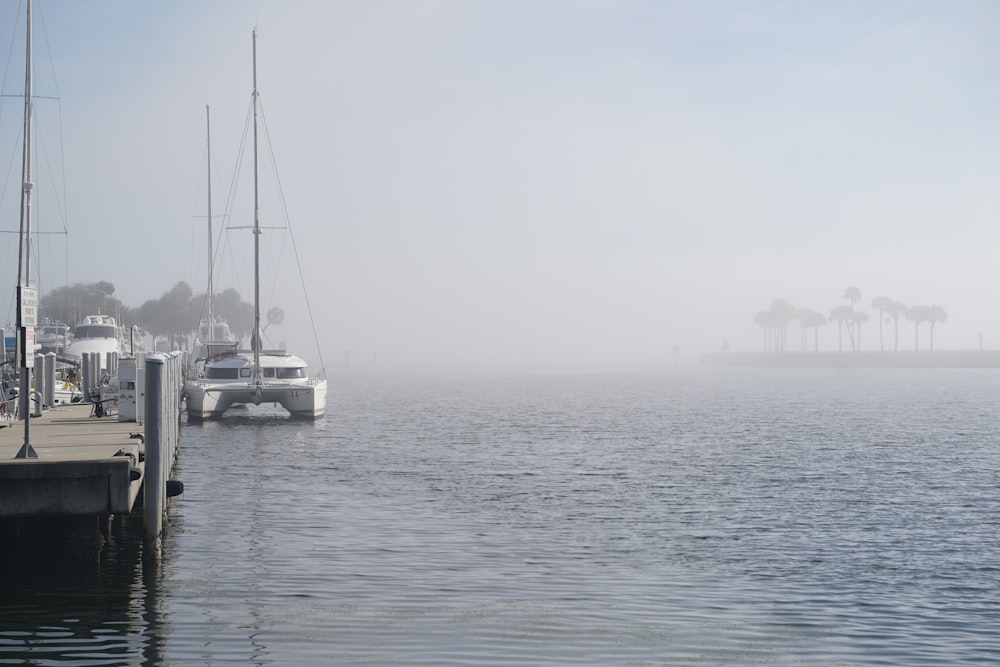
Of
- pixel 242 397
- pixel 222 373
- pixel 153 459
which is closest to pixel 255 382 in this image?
pixel 242 397

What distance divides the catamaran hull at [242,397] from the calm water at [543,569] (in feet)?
48.5

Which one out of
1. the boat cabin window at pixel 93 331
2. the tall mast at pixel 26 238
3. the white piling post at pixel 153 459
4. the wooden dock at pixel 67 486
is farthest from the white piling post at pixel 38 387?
the boat cabin window at pixel 93 331

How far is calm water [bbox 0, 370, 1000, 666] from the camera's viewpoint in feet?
41.1

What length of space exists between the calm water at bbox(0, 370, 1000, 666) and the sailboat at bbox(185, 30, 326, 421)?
49.6 ft

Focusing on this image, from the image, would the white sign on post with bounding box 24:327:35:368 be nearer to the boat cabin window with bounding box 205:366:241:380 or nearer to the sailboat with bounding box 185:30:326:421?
the sailboat with bounding box 185:30:326:421

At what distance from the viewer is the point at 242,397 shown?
51188 millimetres

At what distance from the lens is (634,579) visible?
16172 millimetres

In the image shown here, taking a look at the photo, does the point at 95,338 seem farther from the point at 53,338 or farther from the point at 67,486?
the point at 67,486

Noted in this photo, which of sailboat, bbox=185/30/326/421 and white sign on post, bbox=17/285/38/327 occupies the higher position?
white sign on post, bbox=17/285/38/327

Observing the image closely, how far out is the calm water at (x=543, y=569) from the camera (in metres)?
12.5

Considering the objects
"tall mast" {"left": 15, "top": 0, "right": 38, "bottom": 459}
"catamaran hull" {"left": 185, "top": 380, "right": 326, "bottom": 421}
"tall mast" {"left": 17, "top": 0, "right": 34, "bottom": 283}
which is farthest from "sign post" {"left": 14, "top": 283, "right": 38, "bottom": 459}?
"catamaran hull" {"left": 185, "top": 380, "right": 326, "bottom": 421}

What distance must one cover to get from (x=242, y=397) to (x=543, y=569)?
36.5 metres

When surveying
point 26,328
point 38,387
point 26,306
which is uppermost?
point 26,306

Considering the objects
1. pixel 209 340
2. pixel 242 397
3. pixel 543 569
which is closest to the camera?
pixel 543 569
